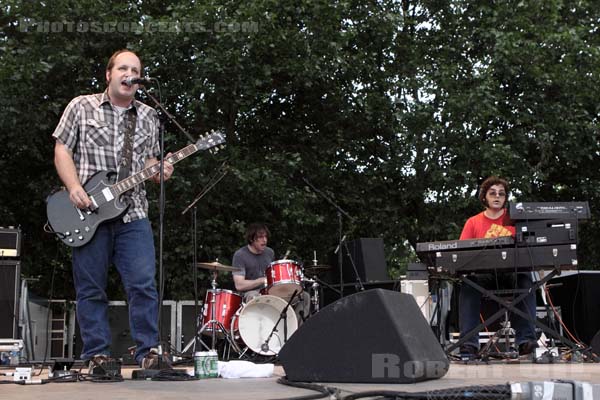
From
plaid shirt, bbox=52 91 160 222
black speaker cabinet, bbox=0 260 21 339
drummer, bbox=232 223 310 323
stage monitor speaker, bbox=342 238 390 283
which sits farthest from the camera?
stage monitor speaker, bbox=342 238 390 283

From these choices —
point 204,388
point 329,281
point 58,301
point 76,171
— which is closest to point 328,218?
point 329,281

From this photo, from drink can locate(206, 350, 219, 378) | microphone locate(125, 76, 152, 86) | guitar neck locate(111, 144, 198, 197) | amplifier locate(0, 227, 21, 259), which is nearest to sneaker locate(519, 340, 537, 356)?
drink can locate(206, 350, 219, 378)

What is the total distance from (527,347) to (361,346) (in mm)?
3088

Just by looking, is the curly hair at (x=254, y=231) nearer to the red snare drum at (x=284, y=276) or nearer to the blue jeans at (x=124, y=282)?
the red snare drum at (x=284, y=276)

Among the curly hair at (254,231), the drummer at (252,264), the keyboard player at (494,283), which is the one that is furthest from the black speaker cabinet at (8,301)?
the keyboard player at (494,283)

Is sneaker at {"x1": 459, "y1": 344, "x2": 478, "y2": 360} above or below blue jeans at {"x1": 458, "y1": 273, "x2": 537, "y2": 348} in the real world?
below

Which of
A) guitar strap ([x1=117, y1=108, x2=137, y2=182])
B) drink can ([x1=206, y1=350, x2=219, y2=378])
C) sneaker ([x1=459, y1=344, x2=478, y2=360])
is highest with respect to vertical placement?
guitar strap ([x1=117, y1=108, x2=137, y2=182])

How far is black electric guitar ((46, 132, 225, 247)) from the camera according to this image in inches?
166

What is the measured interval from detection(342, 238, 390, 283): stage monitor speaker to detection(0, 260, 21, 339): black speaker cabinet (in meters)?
3.33

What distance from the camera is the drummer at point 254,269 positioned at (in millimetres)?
7973

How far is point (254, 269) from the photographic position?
26.7 ft

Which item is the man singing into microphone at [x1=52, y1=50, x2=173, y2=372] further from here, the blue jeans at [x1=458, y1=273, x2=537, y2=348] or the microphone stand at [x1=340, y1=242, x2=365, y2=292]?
the microphone stand at [x1=340, y1=242, x2=365, y2=292]

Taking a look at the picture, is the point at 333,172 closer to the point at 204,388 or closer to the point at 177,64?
the point at 177,64

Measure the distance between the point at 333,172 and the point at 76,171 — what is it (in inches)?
257
